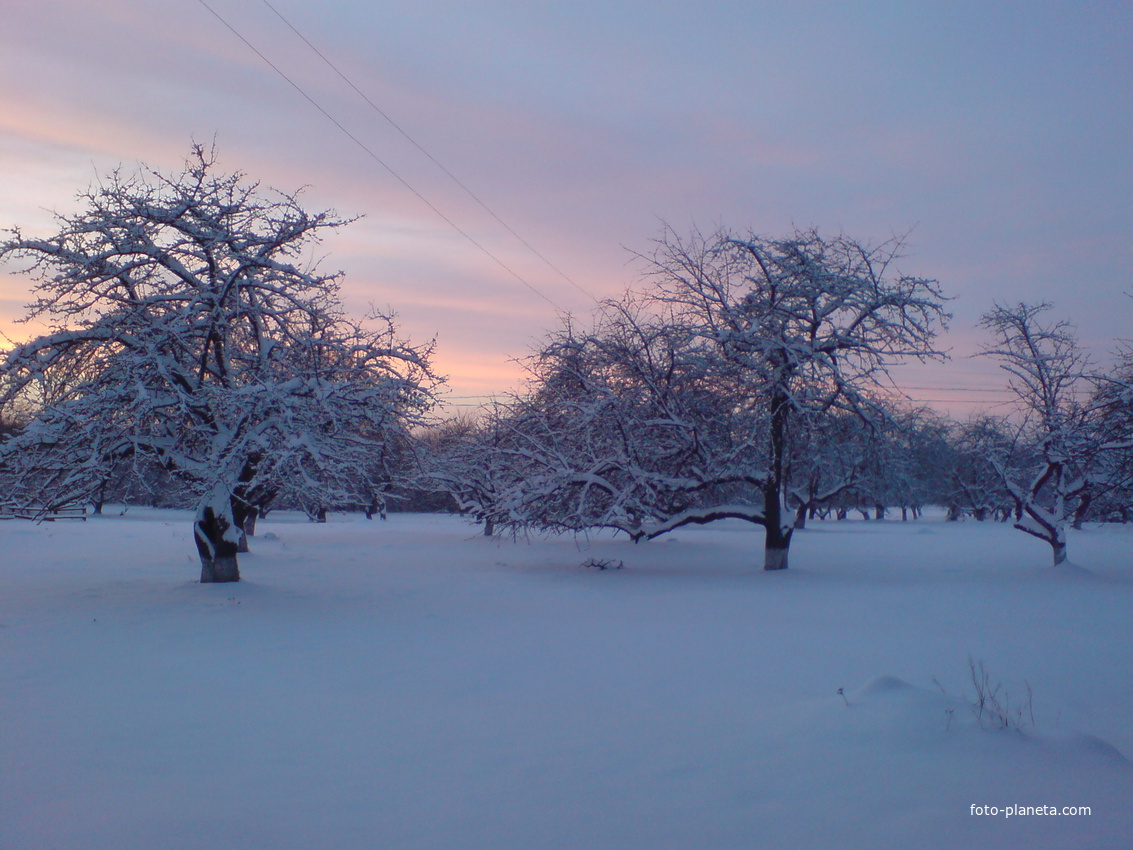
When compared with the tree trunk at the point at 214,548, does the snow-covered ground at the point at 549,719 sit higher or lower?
lower

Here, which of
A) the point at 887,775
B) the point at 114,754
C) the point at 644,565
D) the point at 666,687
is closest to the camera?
the point at 887,775

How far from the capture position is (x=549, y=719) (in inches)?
279

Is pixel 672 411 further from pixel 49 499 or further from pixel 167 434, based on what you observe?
pixel 49 499

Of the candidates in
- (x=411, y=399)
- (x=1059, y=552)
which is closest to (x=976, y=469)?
(x=1059, y=552)

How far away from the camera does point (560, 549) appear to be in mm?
28656

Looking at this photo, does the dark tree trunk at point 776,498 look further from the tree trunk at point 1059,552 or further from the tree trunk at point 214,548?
the tree trunk at point 214,548

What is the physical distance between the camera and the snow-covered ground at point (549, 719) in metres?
4.71

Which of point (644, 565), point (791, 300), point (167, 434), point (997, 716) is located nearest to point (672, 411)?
point (791, 300)

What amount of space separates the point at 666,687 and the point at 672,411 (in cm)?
1179

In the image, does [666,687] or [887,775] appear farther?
[666,687]

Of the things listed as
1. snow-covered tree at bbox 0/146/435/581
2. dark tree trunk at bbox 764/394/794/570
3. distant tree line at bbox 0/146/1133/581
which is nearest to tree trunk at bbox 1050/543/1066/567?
distant tree line at bbox 0/146/1133/581

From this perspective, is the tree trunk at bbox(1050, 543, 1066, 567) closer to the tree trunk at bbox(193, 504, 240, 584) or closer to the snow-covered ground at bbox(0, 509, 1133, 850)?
the snow-covered ground at bbox(0, 509, 1133, 850)

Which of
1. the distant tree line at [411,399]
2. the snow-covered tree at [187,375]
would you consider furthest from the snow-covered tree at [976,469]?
the snow-covered tree at [187,375]

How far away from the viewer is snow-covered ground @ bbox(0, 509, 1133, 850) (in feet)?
15.5
